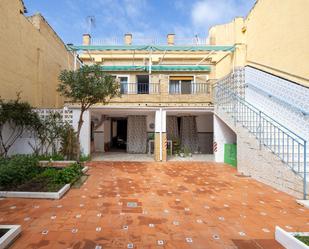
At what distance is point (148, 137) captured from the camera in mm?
14586

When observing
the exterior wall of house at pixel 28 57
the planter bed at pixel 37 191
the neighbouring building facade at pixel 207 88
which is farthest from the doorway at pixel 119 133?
the planter bed at pixel 37 191

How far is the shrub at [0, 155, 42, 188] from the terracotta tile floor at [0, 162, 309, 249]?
937mm

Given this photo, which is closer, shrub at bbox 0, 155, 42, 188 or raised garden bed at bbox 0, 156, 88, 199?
raised garden bed at bbox 0, 156, 88, 199

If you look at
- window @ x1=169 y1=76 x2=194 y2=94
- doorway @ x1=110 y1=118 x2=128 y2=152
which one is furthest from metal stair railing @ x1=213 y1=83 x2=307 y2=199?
doorway @ x1=110 y1=118 x2=128 y2=152

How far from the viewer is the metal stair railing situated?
230 inches

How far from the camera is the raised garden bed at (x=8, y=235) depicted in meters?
3.03

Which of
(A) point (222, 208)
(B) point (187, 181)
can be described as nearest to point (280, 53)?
(B) point (187, 181)

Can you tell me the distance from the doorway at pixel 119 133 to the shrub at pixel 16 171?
9.77m

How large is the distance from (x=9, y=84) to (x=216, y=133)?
1007cm

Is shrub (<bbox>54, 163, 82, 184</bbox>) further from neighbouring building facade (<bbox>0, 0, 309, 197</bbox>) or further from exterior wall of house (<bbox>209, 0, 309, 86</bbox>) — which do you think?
exterior wall of house (<bbox>209, 0, 309, 86</bbox>)

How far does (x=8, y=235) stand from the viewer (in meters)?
3.14

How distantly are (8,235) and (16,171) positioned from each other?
135 inches

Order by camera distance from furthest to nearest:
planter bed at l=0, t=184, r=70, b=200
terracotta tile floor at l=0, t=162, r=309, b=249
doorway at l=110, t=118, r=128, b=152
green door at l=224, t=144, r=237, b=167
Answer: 1. doorway at l=110, t=118, r=128, b=152
2. green door at l=224, t=144, r=237, b=167
3. planter bed at l=0, t=184, r=70, b=200
4. terracotta tile floor at l=0, t=162, r=309, b=249

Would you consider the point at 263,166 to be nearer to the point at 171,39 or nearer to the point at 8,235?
the point at 8,235
